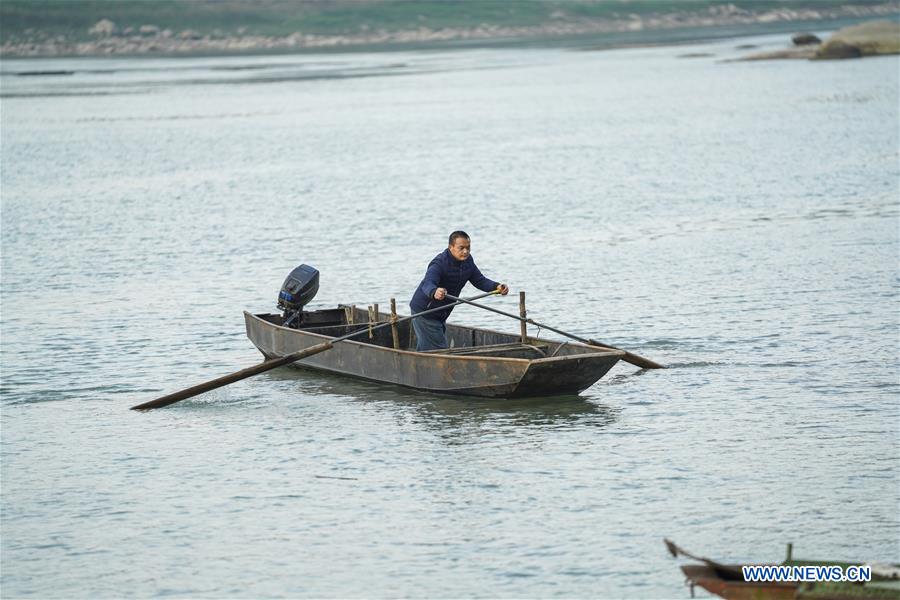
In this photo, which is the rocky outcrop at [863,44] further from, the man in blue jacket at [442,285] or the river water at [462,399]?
the man in blue jacket at [442,285]

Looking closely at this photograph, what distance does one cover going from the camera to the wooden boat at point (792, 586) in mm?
9047

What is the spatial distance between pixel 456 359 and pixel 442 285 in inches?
48.3

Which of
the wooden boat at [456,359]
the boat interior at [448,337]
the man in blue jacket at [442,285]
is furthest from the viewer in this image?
the boat interior at [448,337]

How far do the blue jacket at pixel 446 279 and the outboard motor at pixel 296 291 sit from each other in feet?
8.69

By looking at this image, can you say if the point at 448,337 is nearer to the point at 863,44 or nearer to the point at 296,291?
the point at 296,291

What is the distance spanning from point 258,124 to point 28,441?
193 feet

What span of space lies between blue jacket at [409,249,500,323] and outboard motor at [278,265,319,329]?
2647 millimetres

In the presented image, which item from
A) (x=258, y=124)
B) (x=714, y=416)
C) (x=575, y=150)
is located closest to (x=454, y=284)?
(x=714, y=416)

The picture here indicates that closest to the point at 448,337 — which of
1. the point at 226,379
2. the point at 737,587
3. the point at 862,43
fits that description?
the point at 226,379

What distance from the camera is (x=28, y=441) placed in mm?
17172

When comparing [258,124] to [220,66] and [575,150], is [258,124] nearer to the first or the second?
[575,150]

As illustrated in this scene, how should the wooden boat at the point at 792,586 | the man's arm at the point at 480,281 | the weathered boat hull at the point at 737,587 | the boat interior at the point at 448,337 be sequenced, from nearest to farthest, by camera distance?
the wooden boat at the point at 792,586, the weathered boat hull at the point at 737,587, the boat interior at the point at 448,337, the man's arm at the point at 480,281

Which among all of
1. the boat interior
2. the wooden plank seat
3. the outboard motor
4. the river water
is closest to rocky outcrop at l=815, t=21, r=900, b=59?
the river water

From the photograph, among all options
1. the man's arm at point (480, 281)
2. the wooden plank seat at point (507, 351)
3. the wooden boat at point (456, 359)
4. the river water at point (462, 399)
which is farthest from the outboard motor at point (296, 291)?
the man's arm at point (480, 281)
